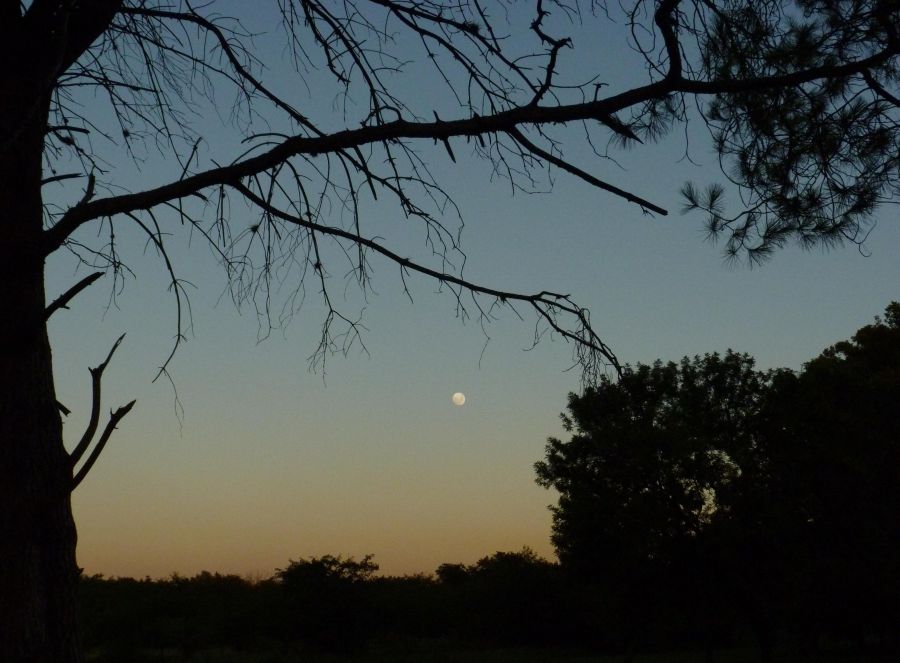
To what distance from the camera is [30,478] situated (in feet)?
10.3

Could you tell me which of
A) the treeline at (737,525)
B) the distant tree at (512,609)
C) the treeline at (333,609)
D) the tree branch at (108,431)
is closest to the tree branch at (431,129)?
the tree branch at (108,431)

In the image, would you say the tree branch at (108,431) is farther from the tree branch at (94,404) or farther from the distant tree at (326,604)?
the distant tree at (326,604)

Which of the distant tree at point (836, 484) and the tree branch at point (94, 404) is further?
the distant tree at point (836, 484)

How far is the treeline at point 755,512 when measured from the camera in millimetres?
26922

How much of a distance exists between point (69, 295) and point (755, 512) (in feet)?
92.1

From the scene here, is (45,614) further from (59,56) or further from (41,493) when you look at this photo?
(59,56)

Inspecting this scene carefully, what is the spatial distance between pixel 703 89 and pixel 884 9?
193cm

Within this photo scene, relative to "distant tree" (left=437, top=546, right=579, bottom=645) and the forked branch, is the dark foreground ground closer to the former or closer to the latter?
"distant tree" (left=437, top=546, right=579, bottom=645)

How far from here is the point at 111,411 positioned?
3.04m

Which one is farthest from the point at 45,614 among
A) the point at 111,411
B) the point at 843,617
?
the point at 843,617

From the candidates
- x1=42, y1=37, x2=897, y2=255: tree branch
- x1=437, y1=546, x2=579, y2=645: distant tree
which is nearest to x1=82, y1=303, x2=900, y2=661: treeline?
x1=437, y1=546, x2=579, y2=645: distant tree

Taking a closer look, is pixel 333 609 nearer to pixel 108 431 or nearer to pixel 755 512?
pixel 755 512

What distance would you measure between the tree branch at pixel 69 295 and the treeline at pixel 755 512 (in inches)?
888

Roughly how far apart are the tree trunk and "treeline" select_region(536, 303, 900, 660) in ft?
73.4
